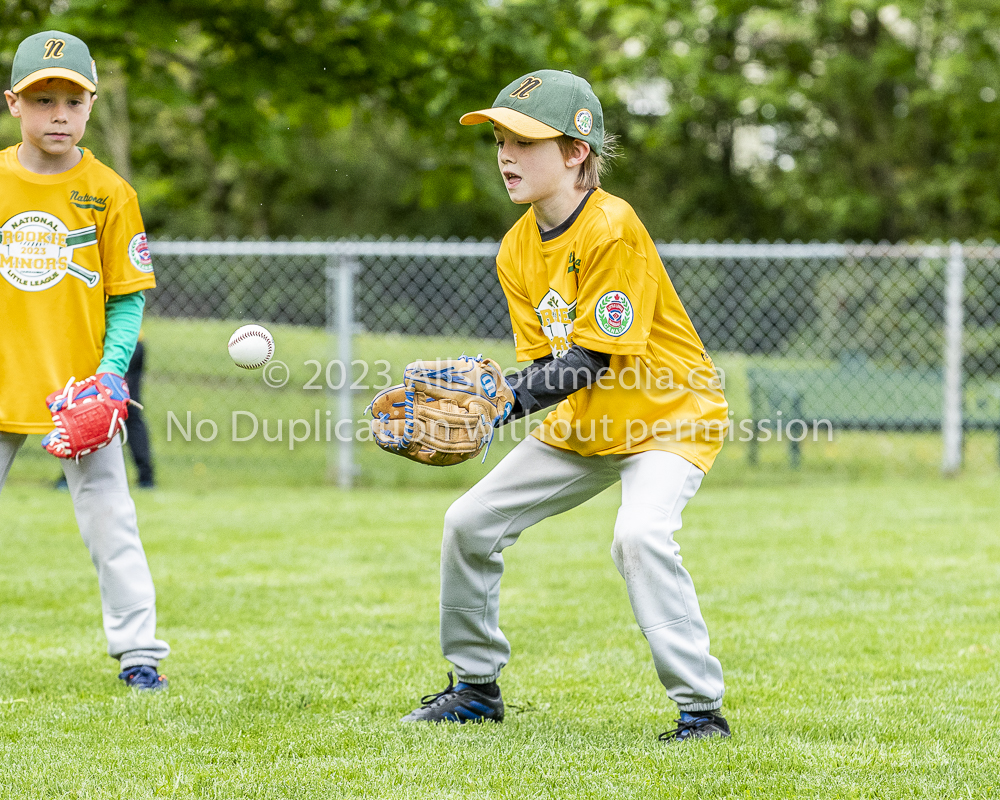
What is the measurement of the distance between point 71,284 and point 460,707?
1869mm

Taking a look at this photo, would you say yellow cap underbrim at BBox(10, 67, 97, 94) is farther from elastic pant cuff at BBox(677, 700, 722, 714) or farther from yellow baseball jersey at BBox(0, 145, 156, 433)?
elastic pant cuff at BBox(677, 700, 722, 714)

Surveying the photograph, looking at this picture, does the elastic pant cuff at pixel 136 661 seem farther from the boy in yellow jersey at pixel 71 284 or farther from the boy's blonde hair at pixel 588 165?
the boy's blonde hair at pixel 588 165

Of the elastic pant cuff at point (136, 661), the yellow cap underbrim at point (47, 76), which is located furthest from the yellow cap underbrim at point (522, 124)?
the elastic pant cuff at point (136, 661)

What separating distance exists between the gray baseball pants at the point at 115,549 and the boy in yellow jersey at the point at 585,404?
3.45 feet

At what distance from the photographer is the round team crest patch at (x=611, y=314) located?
10.0ft

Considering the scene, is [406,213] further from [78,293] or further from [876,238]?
[78,293]

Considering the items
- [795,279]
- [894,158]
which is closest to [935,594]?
[795,279]

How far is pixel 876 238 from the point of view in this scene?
23.4 metres

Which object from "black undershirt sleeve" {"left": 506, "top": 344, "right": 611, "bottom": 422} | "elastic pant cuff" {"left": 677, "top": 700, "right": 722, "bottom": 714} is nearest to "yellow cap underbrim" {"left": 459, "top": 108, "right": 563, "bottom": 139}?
"black undershirt sleeve" {"left": 506, "top": 344, "right": 611, "bottom": 422}

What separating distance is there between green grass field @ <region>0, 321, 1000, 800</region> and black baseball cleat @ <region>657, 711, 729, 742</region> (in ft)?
0.20

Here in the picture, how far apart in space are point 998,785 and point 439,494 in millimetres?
6067

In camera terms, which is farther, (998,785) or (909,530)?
(909,530)

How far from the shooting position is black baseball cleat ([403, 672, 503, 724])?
11.3ft

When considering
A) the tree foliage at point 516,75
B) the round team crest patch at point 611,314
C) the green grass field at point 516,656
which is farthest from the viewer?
the tree foliage at point 516,75
